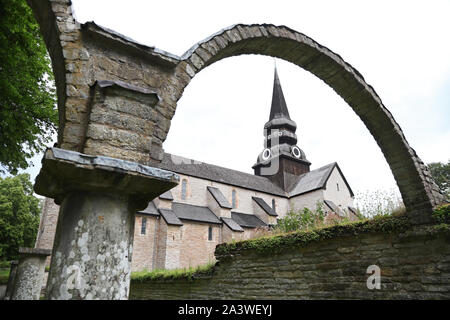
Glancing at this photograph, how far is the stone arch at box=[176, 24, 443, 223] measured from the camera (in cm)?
437

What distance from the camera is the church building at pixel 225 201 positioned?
19.8 meters

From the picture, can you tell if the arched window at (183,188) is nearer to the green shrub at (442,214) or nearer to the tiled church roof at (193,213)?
the tiled church roof at (193,213)

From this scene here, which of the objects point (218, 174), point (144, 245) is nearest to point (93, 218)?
point (144, 245)

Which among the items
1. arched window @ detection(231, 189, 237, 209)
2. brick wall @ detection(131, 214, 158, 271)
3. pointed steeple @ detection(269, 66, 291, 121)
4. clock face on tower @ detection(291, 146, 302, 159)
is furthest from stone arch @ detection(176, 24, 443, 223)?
pointed steeple @ detection(269, 66, 291, 121)

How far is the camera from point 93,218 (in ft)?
7.71

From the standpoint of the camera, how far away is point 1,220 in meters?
27.1

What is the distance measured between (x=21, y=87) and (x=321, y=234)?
7.87m

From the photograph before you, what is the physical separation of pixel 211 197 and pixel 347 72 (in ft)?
68.5

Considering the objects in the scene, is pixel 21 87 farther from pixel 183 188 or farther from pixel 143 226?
pixel 183 188

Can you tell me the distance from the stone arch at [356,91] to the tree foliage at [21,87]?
4.55 meters

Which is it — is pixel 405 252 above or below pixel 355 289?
above

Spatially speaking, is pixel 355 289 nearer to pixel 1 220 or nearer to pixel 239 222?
pixel 239 222

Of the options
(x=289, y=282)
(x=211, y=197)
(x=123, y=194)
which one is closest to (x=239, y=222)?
(x=211, y=197)

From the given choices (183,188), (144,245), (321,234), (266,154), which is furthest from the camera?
(266,154)
